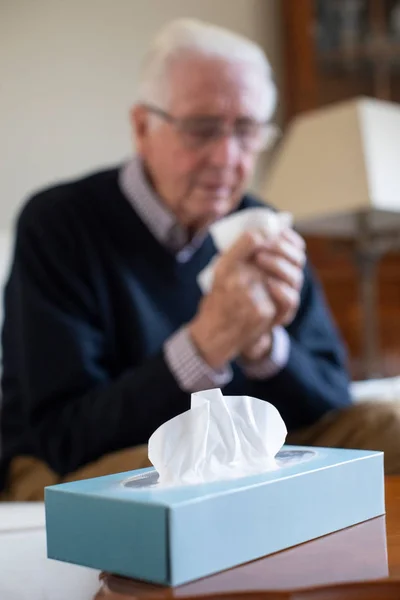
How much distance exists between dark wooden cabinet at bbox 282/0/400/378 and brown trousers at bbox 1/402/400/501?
1181mm

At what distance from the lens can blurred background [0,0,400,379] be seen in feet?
6.40

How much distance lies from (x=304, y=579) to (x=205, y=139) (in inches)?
38.0

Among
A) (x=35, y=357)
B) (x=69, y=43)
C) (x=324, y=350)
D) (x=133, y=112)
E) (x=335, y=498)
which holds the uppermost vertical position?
(x=69, y=43)

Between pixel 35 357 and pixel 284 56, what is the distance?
1631 millimetres

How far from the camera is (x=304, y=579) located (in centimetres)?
44

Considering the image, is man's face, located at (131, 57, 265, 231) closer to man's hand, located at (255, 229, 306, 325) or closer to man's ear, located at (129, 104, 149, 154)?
man's ear, located at (129, 104, 149, 154)

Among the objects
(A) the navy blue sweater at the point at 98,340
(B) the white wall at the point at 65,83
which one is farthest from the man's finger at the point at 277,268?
(B) the white wall at the point at 65,83

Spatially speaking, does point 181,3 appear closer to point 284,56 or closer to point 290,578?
point 284,56

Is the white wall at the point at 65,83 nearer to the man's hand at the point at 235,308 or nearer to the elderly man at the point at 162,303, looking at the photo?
the elderly man at the point at 162,303

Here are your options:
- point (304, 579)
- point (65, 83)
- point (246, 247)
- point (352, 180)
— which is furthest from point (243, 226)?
point (65, 83)

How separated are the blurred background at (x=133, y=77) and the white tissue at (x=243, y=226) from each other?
0.45m

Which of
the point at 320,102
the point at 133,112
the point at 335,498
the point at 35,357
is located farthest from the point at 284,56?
the point at 335,498

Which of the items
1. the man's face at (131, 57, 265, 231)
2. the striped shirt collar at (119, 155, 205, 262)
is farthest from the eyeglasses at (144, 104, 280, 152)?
the striped shirt collar at (119, 155, 205, 262)

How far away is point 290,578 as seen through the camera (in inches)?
17.3
